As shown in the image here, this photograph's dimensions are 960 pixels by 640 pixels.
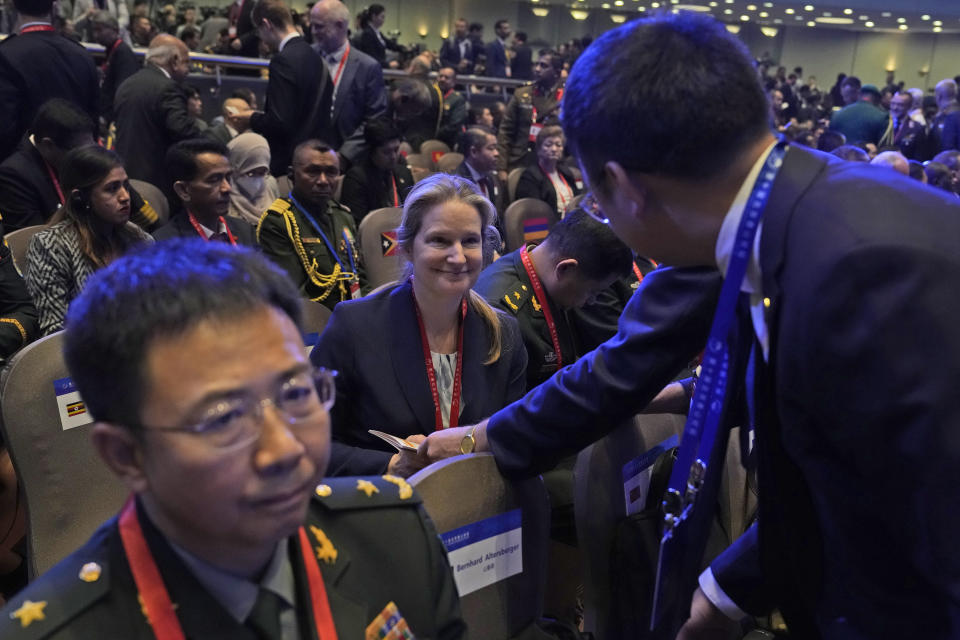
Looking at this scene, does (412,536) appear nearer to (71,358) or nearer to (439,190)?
(71,358)

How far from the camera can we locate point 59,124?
3836mm

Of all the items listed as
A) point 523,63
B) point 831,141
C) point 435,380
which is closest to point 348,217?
point 435,380

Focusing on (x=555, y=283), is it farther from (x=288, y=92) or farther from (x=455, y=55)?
(x=455, y=55)

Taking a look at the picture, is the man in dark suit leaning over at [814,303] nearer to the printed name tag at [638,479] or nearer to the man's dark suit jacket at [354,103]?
the printed name tag at [638,479]

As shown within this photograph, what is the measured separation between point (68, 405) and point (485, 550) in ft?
3.76

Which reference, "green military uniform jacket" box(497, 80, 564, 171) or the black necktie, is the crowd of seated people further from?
the black necktie

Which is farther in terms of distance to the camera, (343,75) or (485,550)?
(343,75)

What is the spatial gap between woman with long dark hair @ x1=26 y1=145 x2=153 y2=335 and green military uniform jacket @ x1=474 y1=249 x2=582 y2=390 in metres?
1.25

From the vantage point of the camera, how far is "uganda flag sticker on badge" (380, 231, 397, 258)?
4.07 m

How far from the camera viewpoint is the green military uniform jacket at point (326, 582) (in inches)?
36.8

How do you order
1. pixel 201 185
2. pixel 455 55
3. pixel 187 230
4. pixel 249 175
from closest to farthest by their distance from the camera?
pixel 187 230
pixel 201 185
pixel 249 175
pixel 455 55

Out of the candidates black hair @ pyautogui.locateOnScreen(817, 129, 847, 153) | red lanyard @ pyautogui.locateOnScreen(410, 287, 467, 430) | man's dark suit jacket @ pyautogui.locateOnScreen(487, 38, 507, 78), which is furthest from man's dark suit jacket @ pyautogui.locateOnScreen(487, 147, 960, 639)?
man's dark suit jacket @ pyautogui.locateOnScreen(487, 38, 507, 78)

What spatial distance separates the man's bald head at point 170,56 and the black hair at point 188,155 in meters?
1.92

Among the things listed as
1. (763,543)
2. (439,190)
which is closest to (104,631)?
(763,543)
